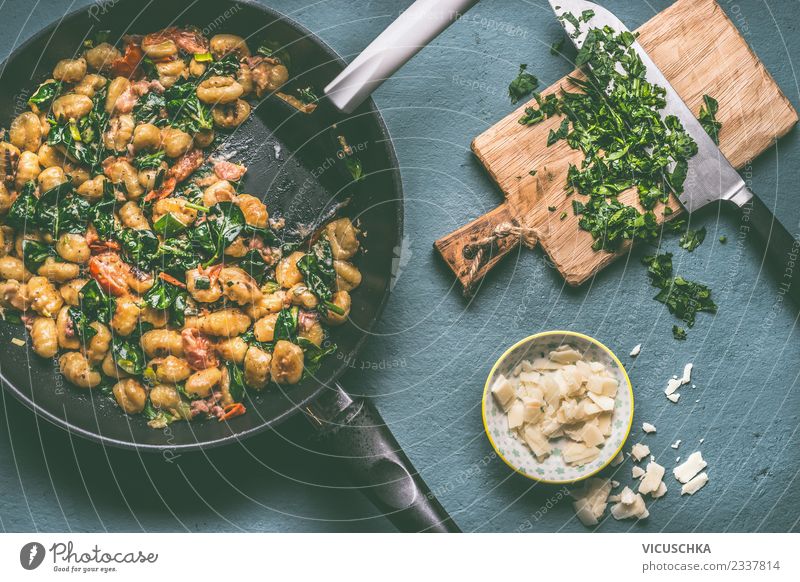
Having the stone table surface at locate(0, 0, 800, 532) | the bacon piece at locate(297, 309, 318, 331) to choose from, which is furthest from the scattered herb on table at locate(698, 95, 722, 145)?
the bacon piece at locate(297, 309, 318, 331)

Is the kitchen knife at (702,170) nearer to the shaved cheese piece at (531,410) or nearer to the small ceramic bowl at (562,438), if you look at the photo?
the small ceramic bowl at (562,438)

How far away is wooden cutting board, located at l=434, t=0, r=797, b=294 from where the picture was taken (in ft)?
6.20

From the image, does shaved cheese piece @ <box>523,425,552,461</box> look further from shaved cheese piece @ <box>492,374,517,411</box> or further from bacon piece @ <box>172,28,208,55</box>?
bacon piece @ <box>172,28,208,55</box>

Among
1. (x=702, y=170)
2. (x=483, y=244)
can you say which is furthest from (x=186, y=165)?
(x=702, y=170)

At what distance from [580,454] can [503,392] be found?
0.86 feet

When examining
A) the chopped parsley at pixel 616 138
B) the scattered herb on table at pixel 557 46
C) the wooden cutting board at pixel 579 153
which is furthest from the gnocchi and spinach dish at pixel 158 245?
the scattered herb on table at pixel 557 46

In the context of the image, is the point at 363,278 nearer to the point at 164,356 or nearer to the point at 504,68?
the point at 164,356

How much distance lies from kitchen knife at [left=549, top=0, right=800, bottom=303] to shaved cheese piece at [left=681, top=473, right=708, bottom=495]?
0.65 m

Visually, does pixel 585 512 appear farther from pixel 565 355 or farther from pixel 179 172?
pixel 179 172

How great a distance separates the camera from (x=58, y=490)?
1871 millimetres

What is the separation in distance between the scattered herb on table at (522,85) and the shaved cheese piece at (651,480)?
1091mm

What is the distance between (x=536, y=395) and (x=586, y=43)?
0.95 m

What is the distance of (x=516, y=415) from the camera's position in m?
1.85
